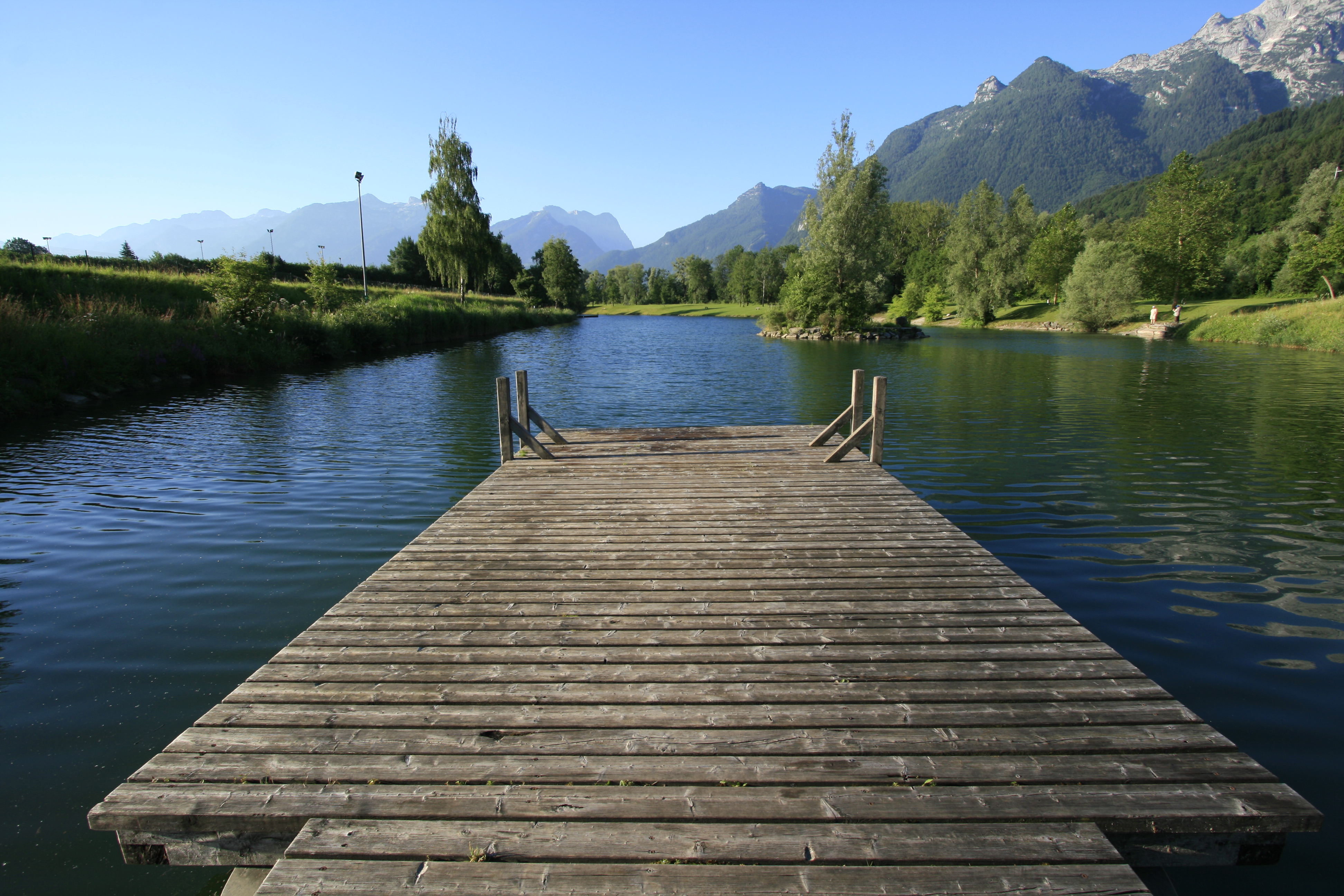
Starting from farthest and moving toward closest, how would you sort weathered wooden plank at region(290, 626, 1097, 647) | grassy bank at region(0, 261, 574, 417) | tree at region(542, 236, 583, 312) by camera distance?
tree at region(542, 236, 583, 312) → grassy bank at region(0, 261, 574, 417) → weathered wooden plank at region(290, 626, 1097, 647)

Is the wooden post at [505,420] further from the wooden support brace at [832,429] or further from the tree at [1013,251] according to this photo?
the tree at [1013,251]

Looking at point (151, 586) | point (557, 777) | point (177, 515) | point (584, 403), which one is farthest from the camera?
point (584, 403)

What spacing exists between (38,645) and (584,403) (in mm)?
15594

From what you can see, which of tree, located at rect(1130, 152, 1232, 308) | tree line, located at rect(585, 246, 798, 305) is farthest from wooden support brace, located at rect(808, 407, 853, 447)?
tree line, located at rect(585, 246, 798, 305)

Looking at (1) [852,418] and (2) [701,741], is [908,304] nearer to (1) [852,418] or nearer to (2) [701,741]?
(1) [852,418]

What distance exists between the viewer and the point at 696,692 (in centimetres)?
357

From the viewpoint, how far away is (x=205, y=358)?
2234 centimetres

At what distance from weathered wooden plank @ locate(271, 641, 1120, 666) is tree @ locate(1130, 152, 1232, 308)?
199 feet

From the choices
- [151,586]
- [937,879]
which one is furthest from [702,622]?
[151,586]

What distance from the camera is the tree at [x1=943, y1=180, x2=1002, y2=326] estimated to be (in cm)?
6562

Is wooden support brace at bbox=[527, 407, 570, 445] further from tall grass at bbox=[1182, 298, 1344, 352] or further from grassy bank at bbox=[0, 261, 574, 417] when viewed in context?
tall grass at bbox=[1182, 298, 1344, 352]

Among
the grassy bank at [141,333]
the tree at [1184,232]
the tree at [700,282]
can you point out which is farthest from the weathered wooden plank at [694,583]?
the tree at [700,282]

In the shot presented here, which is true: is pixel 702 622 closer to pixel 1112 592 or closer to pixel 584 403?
pixel 1112 592

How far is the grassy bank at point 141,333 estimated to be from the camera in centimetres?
1655
